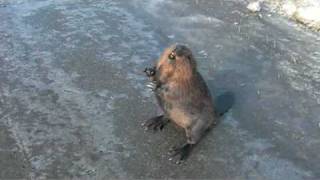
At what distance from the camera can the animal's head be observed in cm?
422

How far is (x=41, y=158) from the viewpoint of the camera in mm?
4160

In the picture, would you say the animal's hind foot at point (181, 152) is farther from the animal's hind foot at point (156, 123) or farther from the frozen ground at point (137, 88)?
the animal's hind foot at point (156, 123)

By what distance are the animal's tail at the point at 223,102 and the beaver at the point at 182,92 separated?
17.9 inches

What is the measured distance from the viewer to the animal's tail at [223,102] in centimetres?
486

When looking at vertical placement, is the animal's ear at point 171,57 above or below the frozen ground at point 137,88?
above

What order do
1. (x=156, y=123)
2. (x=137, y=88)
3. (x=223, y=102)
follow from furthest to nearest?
(x=137, y=88), (x=223, y=102), (x=156, y=123)

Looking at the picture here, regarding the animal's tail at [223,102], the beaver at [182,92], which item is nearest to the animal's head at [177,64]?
the beaver at [182,92]

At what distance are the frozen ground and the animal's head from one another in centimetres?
52

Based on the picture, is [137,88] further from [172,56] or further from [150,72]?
[172,56]

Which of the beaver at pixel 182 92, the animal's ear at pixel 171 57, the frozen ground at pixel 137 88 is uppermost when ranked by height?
the animal's ear at pixel 171 57

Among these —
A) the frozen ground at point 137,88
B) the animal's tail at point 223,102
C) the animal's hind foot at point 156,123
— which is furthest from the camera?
the animal's tail at point 223,102

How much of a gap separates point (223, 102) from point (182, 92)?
807 mm

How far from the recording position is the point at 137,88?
512 cm

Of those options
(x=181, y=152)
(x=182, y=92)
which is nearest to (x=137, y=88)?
(x=182, y=92)
